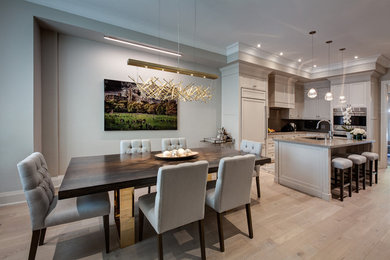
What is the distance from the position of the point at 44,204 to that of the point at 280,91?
6.01 meters

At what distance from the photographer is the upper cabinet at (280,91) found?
558cm

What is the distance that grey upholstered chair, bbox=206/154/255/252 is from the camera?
1.76m

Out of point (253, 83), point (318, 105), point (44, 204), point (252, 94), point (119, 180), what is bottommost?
point (44, 204)

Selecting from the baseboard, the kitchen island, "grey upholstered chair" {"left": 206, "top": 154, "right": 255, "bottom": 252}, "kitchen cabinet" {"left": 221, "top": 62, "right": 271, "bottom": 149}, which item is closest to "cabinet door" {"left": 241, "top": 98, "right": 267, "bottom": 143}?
"kitchen cabinet" {"left": 221, "top": 62, "right": 271, "bottom": 149}

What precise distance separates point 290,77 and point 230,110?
2600 millimetres

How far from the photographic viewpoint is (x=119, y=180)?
1.58 meters


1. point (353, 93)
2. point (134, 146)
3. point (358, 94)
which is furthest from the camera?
point (353, 93)

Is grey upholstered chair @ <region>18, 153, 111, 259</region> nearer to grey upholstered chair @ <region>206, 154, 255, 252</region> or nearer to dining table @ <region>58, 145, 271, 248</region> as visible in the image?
dining table @ <region>58, 145, 271, 248</region>

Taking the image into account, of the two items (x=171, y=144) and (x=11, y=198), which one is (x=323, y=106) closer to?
(x=171, y=144)

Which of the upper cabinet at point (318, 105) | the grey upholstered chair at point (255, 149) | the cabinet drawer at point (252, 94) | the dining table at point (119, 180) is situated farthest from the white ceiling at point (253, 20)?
the dining table at point (119, 180)

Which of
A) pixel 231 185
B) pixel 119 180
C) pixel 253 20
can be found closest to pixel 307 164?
pixel 231 185

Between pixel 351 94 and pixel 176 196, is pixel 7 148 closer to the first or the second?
pixel 176 196

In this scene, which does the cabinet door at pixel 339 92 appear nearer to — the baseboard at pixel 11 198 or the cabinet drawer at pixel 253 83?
the cabinet drawer at pixel 253 83

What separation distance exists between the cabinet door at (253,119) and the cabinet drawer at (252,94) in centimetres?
9
